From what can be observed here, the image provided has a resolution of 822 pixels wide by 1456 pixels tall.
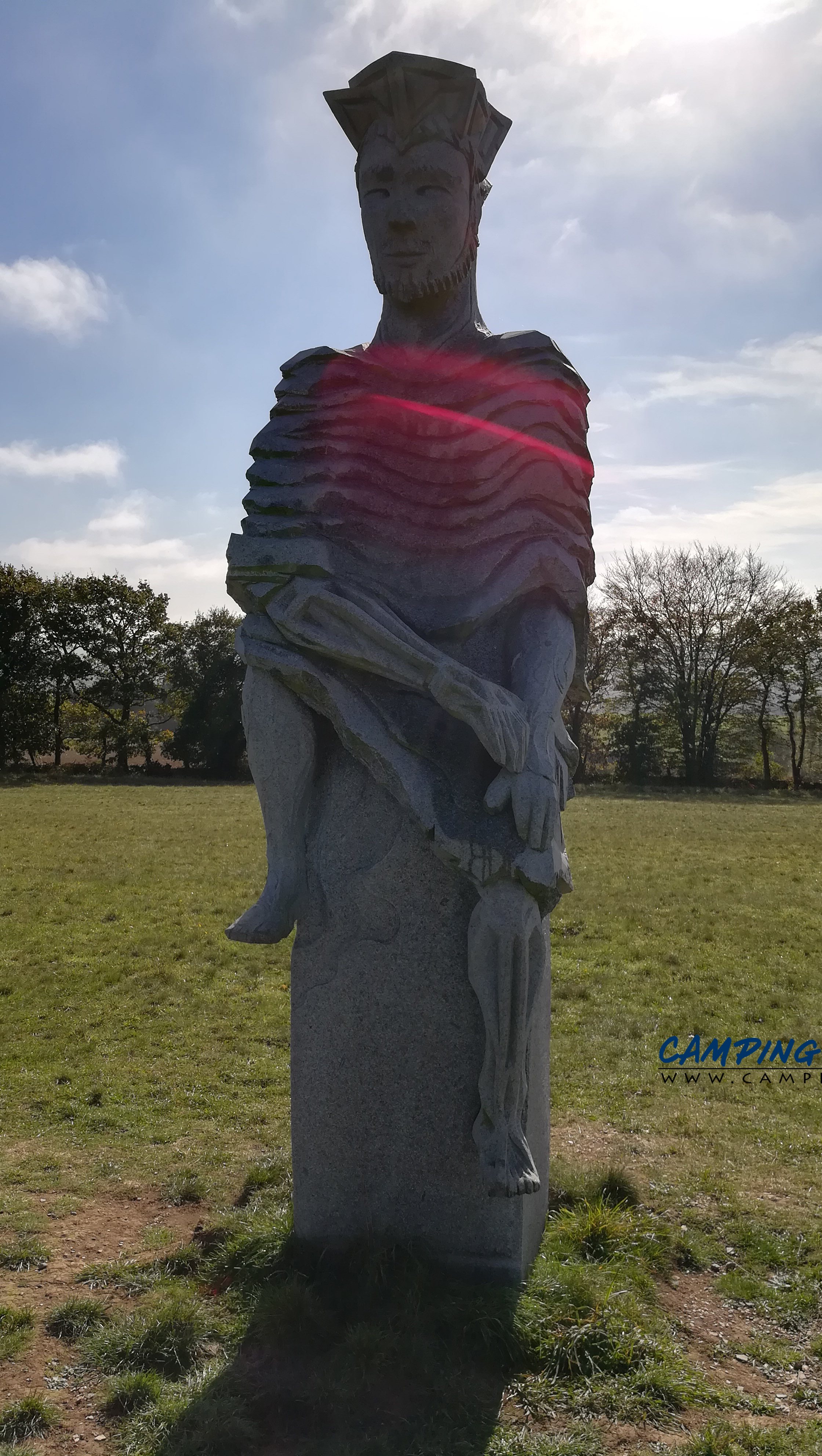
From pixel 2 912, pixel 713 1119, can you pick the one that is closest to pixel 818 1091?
pixel 713 1119

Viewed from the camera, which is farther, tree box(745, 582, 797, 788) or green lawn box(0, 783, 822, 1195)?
tree box(745, 582, 797, 788)

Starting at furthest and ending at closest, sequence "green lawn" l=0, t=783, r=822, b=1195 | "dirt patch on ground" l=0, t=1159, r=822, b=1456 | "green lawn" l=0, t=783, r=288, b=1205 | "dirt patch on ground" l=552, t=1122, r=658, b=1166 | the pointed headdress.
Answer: "green lawn" l=0, t=783, r=822, b=1195 → "green lawn" l=0, t=783, r=288, b=1205 → "dirt patch on ground" l=552, t=1122, r=658, b=1166 → the pointed headdress → "dirt patch on ground" l=0, t=1159, r=822, b=1456

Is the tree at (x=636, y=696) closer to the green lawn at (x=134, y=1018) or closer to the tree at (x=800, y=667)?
the tree at (x=800, y=667)

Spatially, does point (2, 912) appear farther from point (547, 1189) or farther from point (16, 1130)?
point (547, 1189)

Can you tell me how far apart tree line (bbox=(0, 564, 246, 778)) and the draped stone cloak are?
27.1 metres

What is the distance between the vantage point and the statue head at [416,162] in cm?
314

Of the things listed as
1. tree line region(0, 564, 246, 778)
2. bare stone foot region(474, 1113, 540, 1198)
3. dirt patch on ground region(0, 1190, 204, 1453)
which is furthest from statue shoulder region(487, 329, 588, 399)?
tree line region(0, 564, 246, 778)

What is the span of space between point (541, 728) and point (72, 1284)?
256 centimetres

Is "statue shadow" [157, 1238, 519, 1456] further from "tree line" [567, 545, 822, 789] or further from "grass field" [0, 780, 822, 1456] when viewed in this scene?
"tree line" [567, 545, 822, 789]

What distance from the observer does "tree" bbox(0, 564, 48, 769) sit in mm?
30328

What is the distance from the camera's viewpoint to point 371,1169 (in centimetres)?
327

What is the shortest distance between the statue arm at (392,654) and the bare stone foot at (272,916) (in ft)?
2.46

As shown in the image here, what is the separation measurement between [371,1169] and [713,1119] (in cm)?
258

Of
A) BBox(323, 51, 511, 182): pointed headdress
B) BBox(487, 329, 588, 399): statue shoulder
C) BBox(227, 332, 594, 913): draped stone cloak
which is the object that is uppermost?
BBox(323, 51, 511, 182): pointed headdress
